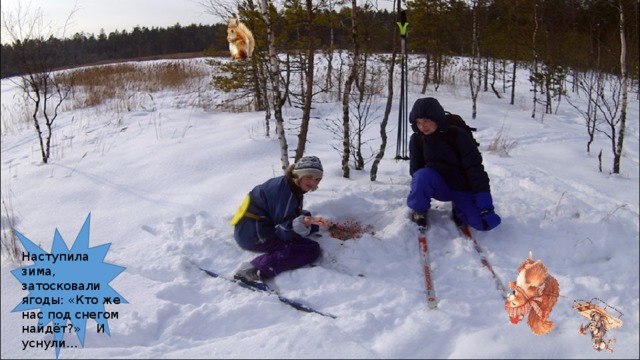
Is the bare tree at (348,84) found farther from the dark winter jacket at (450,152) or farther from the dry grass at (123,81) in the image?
the dry grass at (123,81)

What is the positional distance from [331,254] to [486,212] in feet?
4.73

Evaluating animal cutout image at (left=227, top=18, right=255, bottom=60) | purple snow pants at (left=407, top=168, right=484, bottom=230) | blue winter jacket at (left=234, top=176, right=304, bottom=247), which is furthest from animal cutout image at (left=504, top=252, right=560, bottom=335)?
animal cutout image at (left=227, top=18, right=255, bottom=60)

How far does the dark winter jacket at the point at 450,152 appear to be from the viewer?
3.56m

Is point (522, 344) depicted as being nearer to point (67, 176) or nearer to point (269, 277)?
point (269, 277)

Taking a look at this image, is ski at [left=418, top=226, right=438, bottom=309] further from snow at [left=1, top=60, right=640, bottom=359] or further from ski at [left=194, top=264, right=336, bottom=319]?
ski at [left=194, top=264, right=336, bottom=319]

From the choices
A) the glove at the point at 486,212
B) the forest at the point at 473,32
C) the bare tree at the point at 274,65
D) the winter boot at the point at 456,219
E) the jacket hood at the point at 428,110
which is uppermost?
the forest at the point at 473,32

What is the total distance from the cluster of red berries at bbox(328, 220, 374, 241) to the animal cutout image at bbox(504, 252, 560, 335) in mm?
2551

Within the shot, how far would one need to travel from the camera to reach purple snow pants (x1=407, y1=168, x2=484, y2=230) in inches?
148

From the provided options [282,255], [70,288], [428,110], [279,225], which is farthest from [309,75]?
[70,288]

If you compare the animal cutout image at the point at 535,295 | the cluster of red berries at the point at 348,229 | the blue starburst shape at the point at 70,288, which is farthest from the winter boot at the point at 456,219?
the blue starburst shape at the point at 70,288

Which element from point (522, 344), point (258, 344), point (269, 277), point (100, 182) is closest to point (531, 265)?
point (522, 344)

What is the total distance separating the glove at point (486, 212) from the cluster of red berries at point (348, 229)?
100 cm

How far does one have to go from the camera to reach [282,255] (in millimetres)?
3152

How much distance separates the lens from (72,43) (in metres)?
7.20
